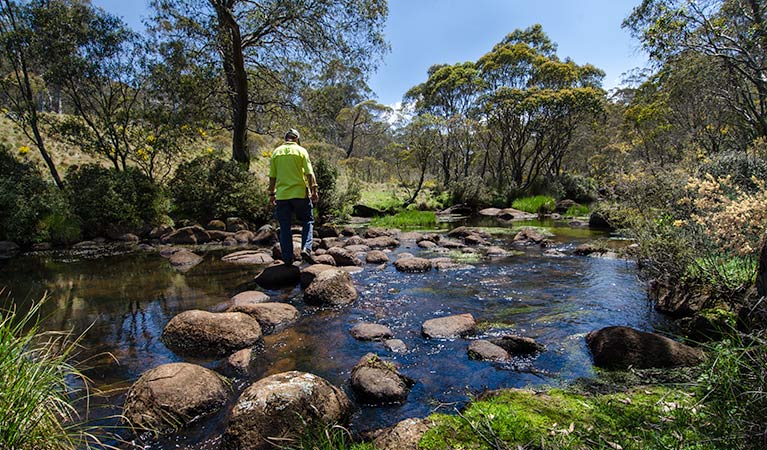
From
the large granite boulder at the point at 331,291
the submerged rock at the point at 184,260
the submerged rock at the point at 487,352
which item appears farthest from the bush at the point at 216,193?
the submerged rock at the point at 487,352

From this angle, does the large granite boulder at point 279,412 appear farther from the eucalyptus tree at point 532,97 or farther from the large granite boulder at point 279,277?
the eucalyptus tree at point 532,97

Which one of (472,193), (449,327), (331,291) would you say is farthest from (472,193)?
(449,327)

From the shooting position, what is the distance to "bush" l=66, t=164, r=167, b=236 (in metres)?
13.7

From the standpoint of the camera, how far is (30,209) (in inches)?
489

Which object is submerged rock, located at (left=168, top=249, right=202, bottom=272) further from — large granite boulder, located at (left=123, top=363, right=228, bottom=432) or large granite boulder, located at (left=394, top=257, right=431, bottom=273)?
large granite boulder, located at (left=123, top=363, right=228, bottom=432)

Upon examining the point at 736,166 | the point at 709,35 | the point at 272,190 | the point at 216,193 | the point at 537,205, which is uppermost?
the point at 709,35

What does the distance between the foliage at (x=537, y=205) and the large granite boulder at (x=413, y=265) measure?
59.5 ft

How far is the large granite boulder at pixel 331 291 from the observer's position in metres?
6.18

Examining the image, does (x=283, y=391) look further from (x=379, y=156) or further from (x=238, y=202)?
(x=379, y=156)

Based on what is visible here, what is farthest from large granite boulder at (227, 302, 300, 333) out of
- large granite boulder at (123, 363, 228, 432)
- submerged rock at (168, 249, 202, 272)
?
submerged rock at (168, 249, 202, 272)

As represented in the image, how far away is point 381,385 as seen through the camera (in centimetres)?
338

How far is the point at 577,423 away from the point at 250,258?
29.4ft

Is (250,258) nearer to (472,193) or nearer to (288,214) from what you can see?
(288,214)

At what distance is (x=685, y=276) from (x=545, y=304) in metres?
1.87
